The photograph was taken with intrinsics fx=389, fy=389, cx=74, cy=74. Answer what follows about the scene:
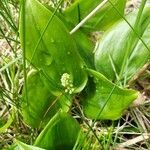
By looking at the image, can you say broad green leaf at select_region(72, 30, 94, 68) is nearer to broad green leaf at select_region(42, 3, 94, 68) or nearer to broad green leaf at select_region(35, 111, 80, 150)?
broad green leaf at select_region(42, 3, 94, 68)

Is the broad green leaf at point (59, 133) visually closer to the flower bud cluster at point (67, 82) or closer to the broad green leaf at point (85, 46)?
the flower bud cluster at point (67, 82)

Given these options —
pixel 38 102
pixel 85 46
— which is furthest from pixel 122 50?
pixel 38 102

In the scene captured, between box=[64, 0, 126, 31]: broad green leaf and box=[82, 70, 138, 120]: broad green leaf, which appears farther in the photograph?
box=[64, 0, 126, 31]: broad green leaf

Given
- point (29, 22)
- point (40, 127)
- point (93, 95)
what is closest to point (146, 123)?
point (93, 95)

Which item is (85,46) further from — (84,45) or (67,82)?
(67,82)

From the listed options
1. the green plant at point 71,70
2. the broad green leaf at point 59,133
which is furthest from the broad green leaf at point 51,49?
the broad green leaf at point 59,133

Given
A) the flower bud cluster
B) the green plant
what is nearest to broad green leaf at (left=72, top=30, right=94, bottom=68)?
the green plant
